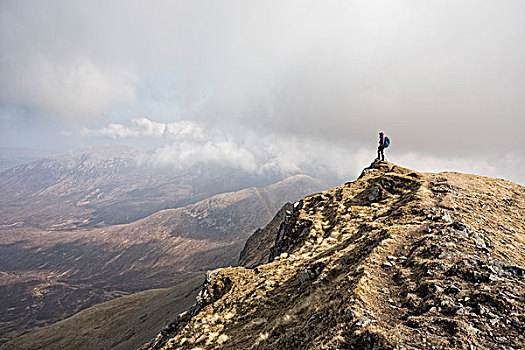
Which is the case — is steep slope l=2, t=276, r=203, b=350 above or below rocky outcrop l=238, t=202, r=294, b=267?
below

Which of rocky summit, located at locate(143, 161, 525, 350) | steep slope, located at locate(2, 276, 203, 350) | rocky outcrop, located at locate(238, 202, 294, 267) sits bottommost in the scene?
steep slope, located at locate(2, 276, 203, 350)

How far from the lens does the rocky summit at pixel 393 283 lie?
8469mm

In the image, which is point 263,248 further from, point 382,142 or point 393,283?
point 393,283

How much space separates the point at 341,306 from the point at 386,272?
13.1 ft

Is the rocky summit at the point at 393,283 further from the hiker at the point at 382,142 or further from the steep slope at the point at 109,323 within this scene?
the steep slope at the point at 109,323

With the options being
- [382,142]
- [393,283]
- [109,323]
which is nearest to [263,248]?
[382,142]

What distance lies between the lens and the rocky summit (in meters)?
8.47

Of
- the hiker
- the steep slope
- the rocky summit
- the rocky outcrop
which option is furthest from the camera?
the steep slope

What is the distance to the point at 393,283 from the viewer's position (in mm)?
12055

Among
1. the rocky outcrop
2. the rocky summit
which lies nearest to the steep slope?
the rocky outcrop

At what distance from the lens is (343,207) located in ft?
95.5

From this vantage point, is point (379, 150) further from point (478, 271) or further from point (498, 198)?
point (478, 271)

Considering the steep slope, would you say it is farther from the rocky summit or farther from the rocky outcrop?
the rocky summit

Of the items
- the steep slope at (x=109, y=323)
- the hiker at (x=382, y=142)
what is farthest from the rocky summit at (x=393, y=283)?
the steep slope at (x=109, y=323)
